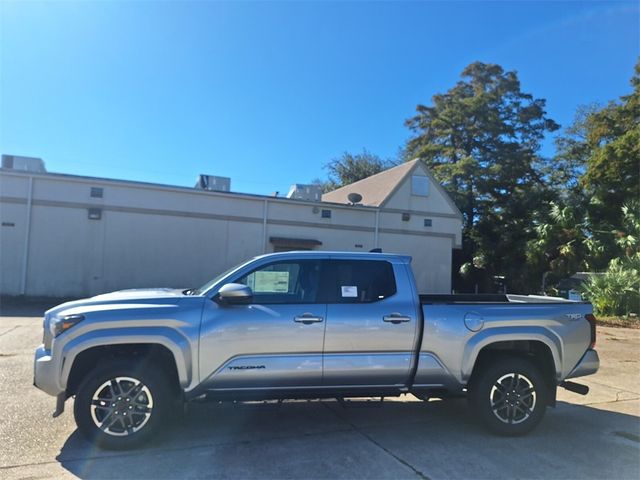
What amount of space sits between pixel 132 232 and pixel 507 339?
1526 cm

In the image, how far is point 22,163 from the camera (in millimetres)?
16984

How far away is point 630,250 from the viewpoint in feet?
61.0

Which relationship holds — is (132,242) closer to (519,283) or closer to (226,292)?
(226,292)

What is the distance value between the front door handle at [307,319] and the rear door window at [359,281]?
0.25m

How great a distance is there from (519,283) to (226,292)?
23535 mm

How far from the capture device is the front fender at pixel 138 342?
4.53 meters

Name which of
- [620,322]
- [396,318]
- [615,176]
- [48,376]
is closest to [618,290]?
[620,322]

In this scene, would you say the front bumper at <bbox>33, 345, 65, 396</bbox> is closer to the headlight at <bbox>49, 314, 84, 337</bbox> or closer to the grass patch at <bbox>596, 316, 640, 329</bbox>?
the headlight at <bbox>49, 314, 84, 337</bbox>

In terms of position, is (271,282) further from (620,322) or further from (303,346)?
(620,322)

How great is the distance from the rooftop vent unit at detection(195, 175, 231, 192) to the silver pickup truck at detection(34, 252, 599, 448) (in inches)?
570

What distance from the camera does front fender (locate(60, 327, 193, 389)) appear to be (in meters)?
4.53

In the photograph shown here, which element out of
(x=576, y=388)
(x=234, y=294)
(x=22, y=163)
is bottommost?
(x=576, y=388)

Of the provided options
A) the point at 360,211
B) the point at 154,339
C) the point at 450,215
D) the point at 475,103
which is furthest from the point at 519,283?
the point at 154,339

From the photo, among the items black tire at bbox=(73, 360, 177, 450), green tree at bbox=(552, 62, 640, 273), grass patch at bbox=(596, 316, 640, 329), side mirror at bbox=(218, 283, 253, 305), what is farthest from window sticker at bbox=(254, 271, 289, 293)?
green tree at bbox=(552, 62, 640, 273)
